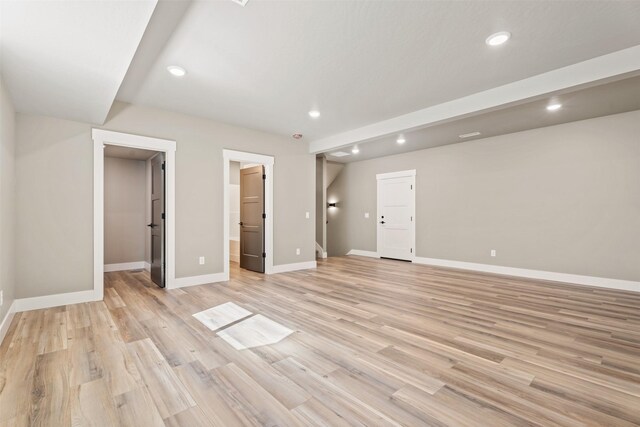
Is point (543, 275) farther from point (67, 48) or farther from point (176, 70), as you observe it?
point (67, 48)

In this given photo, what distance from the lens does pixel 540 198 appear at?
5.27 meters

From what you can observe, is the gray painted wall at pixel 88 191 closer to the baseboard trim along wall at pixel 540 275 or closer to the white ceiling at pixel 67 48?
the white ceiling at pixel 67 48

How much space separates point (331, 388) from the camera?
1.87 meters

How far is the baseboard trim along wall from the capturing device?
448 cm

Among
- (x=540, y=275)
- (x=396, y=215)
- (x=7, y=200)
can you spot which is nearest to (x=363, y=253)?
(x=396, y=215)

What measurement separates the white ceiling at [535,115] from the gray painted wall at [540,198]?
13.0 inches

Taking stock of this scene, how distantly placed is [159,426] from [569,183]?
6403 millimetres

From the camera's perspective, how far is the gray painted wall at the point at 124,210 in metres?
6.27

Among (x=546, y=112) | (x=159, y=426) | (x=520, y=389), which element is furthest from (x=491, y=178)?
(x=159, y=426)

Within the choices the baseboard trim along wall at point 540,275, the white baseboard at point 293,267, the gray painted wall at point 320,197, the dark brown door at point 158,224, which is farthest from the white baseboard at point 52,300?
the baseboard trim along wall at point 540,275

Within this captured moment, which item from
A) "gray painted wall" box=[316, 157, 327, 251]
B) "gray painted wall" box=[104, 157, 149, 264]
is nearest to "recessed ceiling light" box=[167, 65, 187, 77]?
"gray painted wall" box=[104, 157, 149, 264]

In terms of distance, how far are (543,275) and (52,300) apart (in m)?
7.50

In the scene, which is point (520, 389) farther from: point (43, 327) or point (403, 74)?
point (43, 327)

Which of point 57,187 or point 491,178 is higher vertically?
point 491,178
